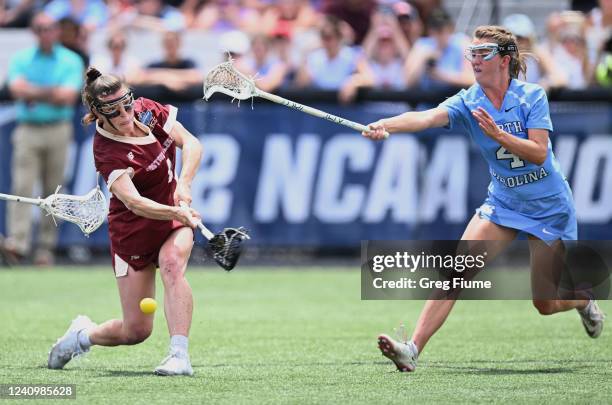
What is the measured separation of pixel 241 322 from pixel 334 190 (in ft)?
15.3

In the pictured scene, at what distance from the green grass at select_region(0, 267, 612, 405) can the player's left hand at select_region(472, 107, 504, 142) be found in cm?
149

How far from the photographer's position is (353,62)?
15594mm

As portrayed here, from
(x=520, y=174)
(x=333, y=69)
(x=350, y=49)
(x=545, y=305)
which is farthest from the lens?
(x=350, y=49)

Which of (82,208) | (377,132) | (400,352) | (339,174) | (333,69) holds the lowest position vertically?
(339,174)

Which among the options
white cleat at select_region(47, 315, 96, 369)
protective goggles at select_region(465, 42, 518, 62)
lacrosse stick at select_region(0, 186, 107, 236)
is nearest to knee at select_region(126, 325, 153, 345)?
white cleat at select_region(47, 315, 96, 369)

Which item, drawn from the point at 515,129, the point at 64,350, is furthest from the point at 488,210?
the point at 64,350

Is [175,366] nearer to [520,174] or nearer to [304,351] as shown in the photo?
[304,351]

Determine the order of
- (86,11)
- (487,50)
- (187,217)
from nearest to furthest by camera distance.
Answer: (187,217)
(487,50)
(86,11)

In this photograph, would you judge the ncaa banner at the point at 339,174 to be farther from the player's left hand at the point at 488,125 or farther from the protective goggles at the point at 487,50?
the player's left hand at the point at 488,125

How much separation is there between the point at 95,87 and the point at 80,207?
102cm

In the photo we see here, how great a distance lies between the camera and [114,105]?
7539mm

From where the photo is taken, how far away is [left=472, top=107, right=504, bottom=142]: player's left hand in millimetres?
7547

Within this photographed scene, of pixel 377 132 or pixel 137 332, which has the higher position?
pixel 377 132

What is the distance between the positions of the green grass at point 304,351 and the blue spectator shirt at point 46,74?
2.21m
